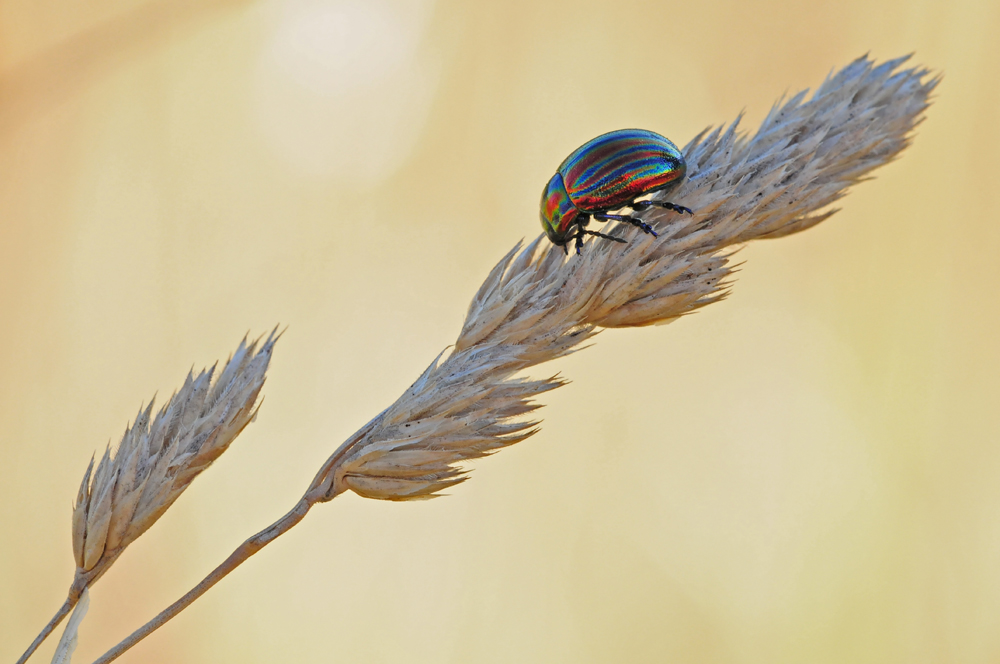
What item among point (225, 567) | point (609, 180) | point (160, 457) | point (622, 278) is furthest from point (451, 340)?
point (225, 567)

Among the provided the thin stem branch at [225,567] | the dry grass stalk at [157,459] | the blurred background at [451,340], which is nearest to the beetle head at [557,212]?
the blurred background at [451,340]

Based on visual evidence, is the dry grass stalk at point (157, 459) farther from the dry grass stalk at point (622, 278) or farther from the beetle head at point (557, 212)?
the beetle head at point (557, 212)

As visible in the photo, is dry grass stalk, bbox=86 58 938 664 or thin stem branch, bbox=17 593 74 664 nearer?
thin stem branch, bbox=17 593 74 664

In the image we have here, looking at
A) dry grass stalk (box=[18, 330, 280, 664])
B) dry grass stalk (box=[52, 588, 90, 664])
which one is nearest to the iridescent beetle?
dry grass stalk (box=[18, 330, 280, 664])

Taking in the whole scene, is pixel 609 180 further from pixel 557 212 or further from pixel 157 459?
pixel 157 459

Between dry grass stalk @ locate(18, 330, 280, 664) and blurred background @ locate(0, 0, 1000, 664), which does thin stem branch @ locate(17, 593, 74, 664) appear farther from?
blurred background @ locate(0, 0, 1000, 664)

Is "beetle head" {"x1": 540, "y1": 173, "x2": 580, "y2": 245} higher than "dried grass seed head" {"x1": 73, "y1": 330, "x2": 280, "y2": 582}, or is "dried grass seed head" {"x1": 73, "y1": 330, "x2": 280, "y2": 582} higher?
"beetle head" {"x1": 540, "y1": 173, "x2": 580, "y2": 245}

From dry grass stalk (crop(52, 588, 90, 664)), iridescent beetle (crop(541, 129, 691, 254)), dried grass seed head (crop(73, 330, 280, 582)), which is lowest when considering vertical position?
dry grass stalk (crop(52, 588, 90, 664))
